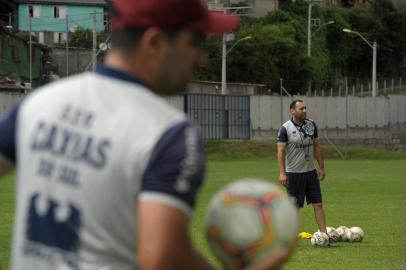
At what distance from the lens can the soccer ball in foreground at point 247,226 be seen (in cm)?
395

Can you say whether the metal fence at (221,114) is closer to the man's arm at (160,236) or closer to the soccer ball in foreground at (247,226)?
the soccer ball in foreground at (247,226)

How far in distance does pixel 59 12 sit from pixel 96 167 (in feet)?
382

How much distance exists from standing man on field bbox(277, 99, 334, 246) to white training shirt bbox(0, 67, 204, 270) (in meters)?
13.5

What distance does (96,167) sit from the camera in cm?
379

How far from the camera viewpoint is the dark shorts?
17484 millimetres

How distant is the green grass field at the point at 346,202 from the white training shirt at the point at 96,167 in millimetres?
9732

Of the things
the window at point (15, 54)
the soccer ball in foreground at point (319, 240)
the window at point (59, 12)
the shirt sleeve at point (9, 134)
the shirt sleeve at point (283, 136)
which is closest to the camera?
the shirt sleeve at point (9, 134)

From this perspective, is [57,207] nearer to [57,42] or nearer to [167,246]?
[167,246]

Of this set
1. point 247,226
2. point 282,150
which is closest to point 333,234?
point 282,150

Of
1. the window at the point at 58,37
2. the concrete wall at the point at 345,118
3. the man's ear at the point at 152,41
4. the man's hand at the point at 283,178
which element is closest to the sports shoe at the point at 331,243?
the man's hand at the point at 283,178

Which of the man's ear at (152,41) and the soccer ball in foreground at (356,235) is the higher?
the man's ear at (152,41)

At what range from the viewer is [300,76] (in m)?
92.7

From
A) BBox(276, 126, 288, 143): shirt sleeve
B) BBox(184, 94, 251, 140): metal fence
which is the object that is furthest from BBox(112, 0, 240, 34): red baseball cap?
BBox(184, 94, 251, 140): metal fence

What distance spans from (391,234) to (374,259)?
12.5 ft
